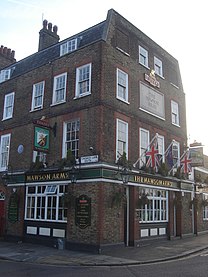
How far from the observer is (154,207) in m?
18.9

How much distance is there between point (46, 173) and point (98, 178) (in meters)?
3.86

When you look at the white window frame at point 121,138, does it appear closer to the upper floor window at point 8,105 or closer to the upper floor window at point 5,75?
the upper floor window at point 8,105

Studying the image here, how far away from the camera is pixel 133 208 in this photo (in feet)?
55.4

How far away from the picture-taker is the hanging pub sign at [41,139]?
16.7 meters

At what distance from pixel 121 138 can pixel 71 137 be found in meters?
2.72

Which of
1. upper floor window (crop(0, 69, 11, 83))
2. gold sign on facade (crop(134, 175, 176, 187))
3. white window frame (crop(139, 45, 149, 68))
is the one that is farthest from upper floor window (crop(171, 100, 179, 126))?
upper floor window (crop(0, 69, 11, 83))

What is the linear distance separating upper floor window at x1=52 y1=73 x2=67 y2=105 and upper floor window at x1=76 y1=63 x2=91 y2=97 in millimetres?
1126

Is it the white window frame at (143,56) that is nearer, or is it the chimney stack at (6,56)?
the white window frame at (143,56)

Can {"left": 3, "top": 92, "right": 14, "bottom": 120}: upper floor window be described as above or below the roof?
below

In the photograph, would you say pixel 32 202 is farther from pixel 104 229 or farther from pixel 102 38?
pixel 102 38

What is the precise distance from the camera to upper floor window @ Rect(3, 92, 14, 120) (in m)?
21.5

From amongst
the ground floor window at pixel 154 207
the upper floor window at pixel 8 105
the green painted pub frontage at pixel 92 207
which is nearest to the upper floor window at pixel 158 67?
the green painted pub frontage at pixel 92 207

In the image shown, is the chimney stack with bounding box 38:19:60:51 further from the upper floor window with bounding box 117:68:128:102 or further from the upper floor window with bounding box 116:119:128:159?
the upper floor window with bounding box 116:119:128:159

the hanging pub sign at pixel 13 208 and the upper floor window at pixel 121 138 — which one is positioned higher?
the upper floor window at pixel 121 138
